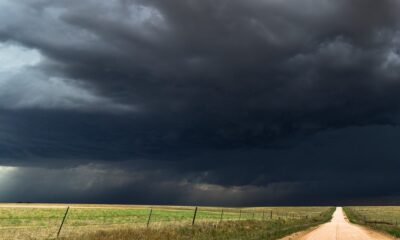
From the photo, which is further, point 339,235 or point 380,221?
point 380,221

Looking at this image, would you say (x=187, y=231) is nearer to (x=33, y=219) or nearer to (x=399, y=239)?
(x=399, y=239)

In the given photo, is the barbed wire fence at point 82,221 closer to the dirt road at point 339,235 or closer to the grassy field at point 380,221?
the dirt road at point 339,235

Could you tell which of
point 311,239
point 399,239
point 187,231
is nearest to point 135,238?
point 187,231

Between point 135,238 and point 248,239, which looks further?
point 248,239

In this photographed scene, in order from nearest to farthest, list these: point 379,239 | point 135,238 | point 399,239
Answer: point 135,238
point 379,239
point 399,239

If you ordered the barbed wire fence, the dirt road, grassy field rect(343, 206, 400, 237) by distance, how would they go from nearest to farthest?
1. the dirt road
2. the barbed wire fence
3. grassy field rect(343, 206, 400, 237)

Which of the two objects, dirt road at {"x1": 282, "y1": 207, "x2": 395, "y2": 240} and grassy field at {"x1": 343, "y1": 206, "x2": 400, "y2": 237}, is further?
grassy field at {"x1": 343, "y1": 206, "x2": 400, "y2": 237}

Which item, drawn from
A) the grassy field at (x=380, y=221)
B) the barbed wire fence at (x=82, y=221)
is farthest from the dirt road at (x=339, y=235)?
the barbed wire fence at (x=82, y=221)

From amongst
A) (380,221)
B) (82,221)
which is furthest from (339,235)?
(380,221)

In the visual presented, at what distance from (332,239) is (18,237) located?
880 inches

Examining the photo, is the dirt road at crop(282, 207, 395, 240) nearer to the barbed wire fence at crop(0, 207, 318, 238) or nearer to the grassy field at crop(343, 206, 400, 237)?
the grassy field at crop(343, 206, 400, 237)

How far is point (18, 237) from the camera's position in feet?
92.5

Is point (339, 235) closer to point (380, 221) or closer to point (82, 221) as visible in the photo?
point (82, 221)

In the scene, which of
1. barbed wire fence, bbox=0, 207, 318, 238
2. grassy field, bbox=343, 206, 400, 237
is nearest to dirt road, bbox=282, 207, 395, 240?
grassy field, bbox=343, 206, 400, 237
